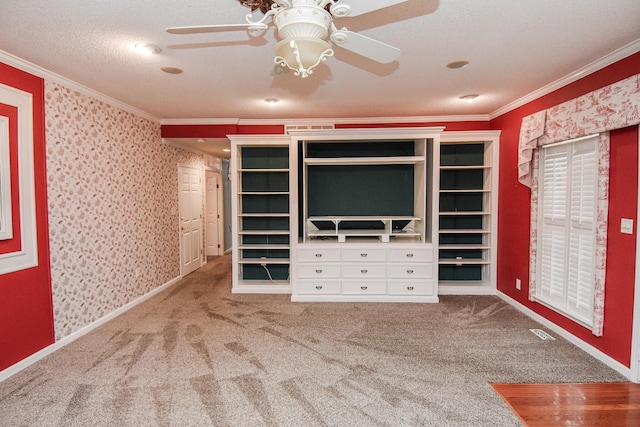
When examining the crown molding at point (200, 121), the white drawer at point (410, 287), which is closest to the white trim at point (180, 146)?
the crown molding at point (200, 121)

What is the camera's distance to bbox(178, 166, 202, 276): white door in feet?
17.8

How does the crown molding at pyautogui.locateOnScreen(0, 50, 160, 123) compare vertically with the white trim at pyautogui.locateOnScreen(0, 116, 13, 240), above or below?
above

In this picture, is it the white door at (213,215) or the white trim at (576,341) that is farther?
the white door at (213,215)

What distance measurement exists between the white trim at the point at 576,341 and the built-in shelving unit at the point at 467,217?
617mm

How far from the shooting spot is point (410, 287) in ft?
13.8

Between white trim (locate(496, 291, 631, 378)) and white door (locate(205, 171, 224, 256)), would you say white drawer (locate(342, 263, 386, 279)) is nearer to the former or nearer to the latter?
white trim (locate(496, 291, 631, 378))

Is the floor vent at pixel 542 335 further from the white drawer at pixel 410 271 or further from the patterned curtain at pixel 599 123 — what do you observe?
the white drawer at pixel 410 271

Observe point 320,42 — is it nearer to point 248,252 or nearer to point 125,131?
point 125,131

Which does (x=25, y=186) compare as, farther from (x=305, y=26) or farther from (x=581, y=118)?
(x=581, y=118)

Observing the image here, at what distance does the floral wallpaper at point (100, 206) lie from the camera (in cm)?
299

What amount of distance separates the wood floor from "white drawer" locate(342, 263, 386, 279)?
1.95 meters

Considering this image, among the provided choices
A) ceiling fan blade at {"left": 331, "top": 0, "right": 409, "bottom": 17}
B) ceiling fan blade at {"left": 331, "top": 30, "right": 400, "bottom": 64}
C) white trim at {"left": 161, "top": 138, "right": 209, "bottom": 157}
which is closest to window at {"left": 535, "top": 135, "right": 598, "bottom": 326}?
ceiling fan blade at {"left": 331, "top": 30, "right": 400, "bottom": 64}

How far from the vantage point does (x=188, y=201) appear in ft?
18.6

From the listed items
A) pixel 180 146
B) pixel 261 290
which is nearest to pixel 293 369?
pixel 261 290
